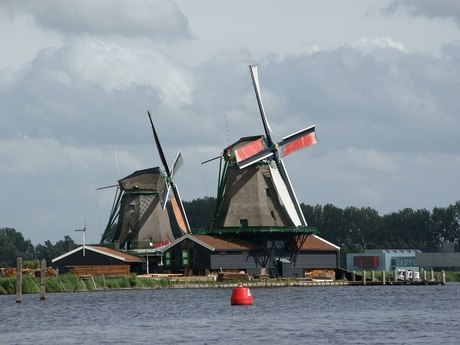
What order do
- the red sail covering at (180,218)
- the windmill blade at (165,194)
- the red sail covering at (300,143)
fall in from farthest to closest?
the red sail covering at (180,218) < the windmill blade at (165,194) < the red sail covering at (300,143)

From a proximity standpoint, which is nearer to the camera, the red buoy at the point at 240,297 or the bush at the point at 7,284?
the red buoy at the point at 240,297

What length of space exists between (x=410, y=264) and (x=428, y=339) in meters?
92.1

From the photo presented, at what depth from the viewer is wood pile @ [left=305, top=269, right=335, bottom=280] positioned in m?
76.0

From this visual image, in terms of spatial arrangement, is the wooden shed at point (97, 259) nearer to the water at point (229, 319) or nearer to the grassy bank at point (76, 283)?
the grassy bank at point (76, 283)

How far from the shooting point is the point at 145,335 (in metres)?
32.6

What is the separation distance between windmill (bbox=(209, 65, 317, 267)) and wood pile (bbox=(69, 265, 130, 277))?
331 inches

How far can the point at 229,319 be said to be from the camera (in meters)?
38.6

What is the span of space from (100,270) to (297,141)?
1955cm

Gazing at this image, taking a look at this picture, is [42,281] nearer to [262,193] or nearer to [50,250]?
[262,193]

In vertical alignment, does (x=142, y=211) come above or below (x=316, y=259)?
above

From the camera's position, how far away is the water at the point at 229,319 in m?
31.3

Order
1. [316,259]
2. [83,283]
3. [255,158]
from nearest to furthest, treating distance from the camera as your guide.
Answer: [83,283] → [255,158] → [316,259]

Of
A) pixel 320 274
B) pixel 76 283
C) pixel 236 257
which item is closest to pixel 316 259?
pixel 320 274

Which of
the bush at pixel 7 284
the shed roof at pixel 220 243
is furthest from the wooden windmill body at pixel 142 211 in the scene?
the bush at pixel 7 284
